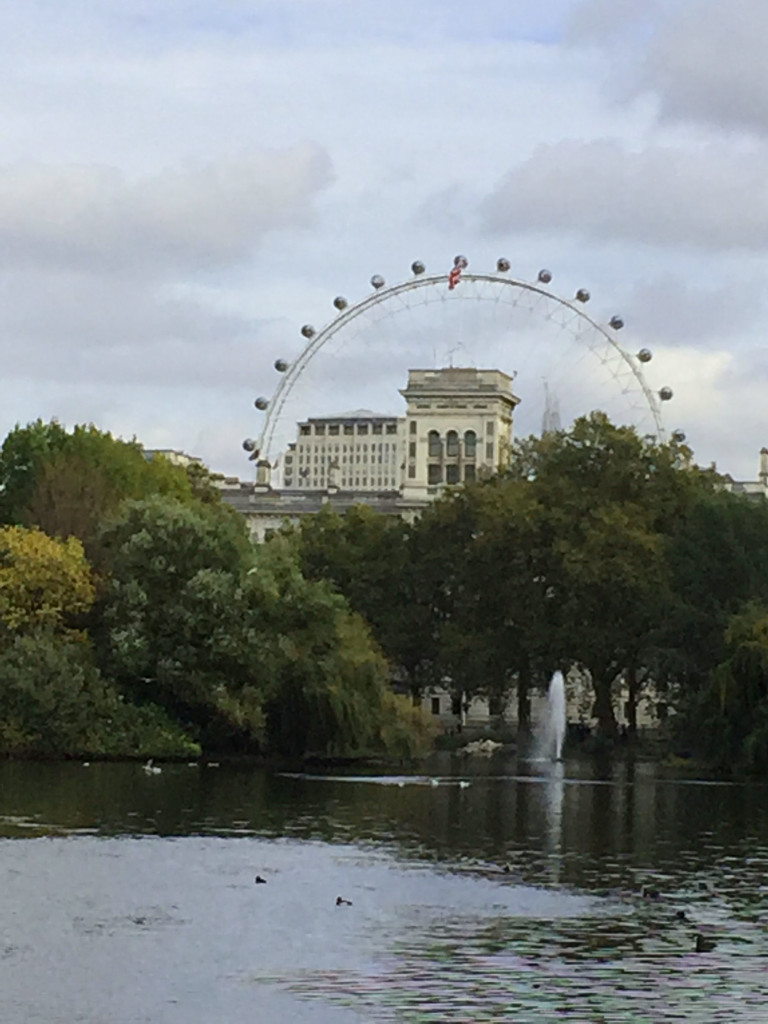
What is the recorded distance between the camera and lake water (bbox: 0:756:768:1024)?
98.6 feet

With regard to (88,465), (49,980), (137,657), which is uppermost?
(88,465)

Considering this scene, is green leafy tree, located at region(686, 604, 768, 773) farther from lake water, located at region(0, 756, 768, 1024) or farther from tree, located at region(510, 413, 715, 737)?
tree, located at region(510, 413, 715, 737)

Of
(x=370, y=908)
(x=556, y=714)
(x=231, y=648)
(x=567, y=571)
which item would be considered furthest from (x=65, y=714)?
(x=556, y=714)

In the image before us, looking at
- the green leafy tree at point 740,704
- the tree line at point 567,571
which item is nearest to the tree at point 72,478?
the tree line at point 567,571

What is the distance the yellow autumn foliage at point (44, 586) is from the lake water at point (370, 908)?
14996 mm

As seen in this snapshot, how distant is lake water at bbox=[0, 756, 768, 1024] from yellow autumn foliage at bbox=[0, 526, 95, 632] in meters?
15.0

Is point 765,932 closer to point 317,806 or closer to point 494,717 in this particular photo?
point 317,806

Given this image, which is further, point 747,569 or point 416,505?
point 416,505

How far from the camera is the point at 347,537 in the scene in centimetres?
12675

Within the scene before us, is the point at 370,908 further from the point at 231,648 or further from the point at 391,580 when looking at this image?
the point at 391,580

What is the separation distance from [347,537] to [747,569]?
33.8 m

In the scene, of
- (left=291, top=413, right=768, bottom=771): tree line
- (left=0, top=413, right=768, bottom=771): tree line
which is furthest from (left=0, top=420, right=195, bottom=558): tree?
(left=291, top=413, right=768, bottom=771): tree line

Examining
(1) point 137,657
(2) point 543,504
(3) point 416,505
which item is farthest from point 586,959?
(3) point 416,505

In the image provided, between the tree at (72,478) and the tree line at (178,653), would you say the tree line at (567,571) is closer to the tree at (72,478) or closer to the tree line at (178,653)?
the tree at (72,478)
